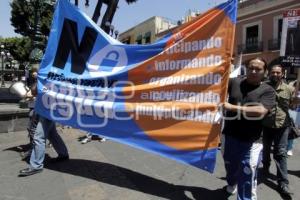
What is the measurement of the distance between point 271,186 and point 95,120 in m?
2.47

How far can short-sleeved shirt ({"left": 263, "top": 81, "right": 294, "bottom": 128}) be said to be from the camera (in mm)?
5336

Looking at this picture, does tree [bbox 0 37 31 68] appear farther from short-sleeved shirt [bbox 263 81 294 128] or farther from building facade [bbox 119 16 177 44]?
short-sleeved shirt [bbox 263 81 294 128]

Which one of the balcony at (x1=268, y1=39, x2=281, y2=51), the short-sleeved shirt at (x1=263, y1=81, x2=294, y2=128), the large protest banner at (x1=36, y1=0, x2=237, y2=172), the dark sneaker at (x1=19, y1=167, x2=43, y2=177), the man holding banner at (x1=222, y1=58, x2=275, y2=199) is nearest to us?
the man holding banner at (x1=222, y1=58, x2=275, y2=199)

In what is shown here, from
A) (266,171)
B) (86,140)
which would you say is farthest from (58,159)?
(266,171)

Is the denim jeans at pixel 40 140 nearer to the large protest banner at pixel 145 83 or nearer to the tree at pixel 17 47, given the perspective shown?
the large protest banner at pixel 145 83

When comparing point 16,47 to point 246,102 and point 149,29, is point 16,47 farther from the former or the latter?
Answer: point 246,102

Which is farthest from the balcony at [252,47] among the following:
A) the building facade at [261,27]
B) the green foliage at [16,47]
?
the green foliage at [16,47]

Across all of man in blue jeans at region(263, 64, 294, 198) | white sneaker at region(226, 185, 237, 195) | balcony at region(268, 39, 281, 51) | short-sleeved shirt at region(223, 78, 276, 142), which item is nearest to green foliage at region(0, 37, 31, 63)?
balcony at region(268, 39, 281, 51)

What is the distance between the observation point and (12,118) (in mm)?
9023

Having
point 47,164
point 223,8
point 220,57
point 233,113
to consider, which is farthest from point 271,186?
point 47,164

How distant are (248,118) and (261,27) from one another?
29.1 meters

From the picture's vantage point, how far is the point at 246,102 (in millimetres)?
4359

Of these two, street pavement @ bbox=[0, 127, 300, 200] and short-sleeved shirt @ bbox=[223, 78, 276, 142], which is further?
street pavement @ bbox=[0, 127, 300, 200]

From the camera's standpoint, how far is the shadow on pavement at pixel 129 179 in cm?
499
